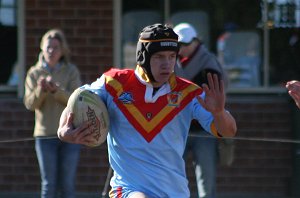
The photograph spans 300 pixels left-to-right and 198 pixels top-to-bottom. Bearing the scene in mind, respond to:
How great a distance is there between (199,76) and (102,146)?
A: 2.56 metres

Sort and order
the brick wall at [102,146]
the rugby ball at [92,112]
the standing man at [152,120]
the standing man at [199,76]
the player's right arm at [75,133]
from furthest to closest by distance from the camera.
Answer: the brick wall at [102,146] → the standing man at [199,76] → the standing man at [152,120] → the rugby ball at [92,112] → the player's right arm at [75,133]

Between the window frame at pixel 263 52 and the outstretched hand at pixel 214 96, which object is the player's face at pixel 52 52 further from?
the outstretched hand at pixel 214 96

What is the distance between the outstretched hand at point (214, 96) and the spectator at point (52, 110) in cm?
312

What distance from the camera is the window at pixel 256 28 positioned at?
34.4 feet

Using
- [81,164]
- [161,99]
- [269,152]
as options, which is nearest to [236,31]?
[269,152]

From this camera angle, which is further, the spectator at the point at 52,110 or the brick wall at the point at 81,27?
the brick wall at the point at 81,27

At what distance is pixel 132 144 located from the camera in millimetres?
5555

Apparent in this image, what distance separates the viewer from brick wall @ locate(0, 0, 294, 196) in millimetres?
10352

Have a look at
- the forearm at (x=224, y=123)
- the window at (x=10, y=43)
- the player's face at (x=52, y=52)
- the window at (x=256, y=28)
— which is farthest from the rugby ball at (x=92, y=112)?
the window at (x=10, y=43)

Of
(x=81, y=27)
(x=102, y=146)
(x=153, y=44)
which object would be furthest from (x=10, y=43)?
Result: (x=153, y=44)

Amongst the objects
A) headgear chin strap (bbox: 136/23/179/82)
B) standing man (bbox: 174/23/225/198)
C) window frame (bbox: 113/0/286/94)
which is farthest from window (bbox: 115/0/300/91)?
headgear chin strap (bbox: 136/23/179/82)

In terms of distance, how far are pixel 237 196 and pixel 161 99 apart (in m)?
4.82

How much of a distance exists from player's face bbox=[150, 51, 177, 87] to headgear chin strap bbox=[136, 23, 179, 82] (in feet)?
0.08

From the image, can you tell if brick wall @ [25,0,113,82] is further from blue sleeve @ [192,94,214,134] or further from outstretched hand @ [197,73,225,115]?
outstretched hand @ [197,73,225,115]
